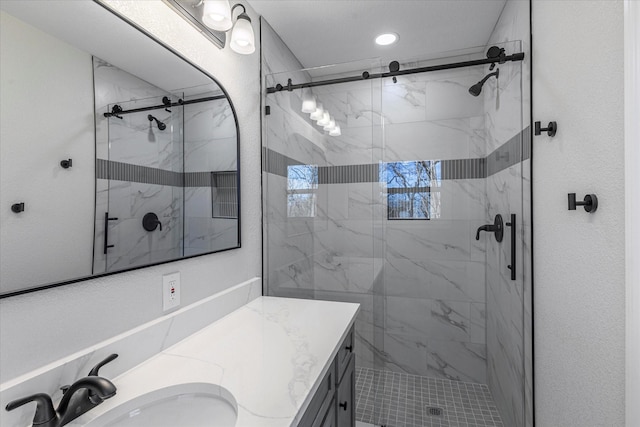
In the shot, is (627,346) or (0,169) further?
(627,346)

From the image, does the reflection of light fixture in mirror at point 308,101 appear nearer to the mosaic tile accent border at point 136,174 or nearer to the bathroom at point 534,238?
the bathroom at point 534,238

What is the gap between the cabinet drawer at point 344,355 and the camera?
122 cm

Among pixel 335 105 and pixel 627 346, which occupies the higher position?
pixel 335 105

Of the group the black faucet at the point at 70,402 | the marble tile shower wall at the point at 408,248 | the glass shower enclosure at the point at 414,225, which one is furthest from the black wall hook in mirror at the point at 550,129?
the black faucet at the point at 70,402

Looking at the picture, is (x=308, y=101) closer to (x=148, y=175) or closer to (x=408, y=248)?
(x=148, y=175)

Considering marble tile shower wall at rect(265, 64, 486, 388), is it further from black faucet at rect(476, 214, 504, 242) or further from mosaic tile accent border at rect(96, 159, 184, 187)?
mosaic tile accent border at rect(96, 159, 184, 187)

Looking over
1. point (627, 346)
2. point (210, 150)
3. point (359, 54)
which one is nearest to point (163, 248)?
point (210, 150)

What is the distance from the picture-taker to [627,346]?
0.80 m

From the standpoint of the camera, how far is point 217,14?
47.4 inches

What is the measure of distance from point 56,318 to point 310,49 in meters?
2.21

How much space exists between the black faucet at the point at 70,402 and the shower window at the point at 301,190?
50.0 inches

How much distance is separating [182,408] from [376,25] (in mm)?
2224

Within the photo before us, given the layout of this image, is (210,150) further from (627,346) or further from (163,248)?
(627,346)

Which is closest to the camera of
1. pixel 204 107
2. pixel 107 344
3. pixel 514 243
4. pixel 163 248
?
pixel 107 344
